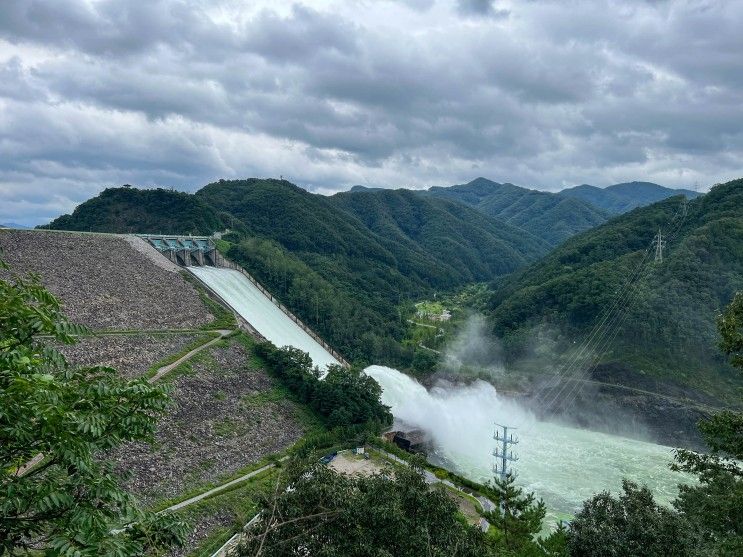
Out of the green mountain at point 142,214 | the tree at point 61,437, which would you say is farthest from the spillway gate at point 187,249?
the tree at point 61,437

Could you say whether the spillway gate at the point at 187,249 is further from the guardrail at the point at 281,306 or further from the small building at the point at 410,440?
the small building at the point at 410,440

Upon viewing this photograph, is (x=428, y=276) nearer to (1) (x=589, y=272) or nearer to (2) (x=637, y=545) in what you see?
(1) (x=589, y=272)

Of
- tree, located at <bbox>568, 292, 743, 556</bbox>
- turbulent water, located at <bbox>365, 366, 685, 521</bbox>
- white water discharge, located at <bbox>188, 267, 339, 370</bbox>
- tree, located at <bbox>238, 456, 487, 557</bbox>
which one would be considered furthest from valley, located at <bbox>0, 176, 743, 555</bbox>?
tree, located at <bbox>568, 292, 743, 556</bbox>

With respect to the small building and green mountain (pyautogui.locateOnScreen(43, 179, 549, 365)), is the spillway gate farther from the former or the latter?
the small building

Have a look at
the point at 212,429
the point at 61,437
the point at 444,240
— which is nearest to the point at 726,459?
the point at 61,437

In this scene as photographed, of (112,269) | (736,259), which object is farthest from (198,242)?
(736,259)

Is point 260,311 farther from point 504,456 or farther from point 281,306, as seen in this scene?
point 504,456

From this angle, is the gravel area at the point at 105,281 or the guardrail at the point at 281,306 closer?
the gravel area at the point at 105,281
